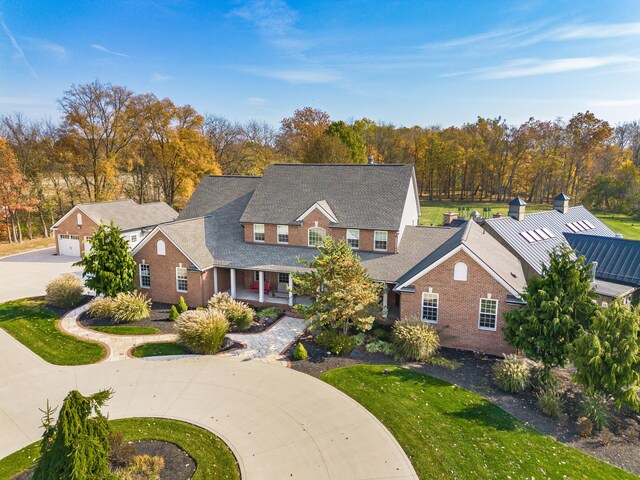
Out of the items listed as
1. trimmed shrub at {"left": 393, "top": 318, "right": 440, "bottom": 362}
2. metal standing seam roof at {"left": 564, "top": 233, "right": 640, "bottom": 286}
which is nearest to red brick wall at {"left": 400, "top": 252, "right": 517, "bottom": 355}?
trimmed shrub at {"left": 393, "top": 318, "right": 440, "bottom": 362}

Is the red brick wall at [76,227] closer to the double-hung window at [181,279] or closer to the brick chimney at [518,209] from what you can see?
the double-hung window at [181,279]

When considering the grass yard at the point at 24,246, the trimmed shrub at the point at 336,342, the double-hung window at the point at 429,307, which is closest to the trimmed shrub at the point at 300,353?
the trimmed shrub at the point at 336,342

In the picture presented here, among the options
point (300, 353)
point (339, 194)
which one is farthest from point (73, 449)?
point (339, 194)

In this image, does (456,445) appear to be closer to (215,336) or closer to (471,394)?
(471,394)

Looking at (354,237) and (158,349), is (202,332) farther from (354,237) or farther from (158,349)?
(354,237)

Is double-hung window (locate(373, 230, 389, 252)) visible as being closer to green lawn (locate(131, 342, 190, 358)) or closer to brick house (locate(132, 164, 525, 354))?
brick house (locate(132, 164, 525, 354))
